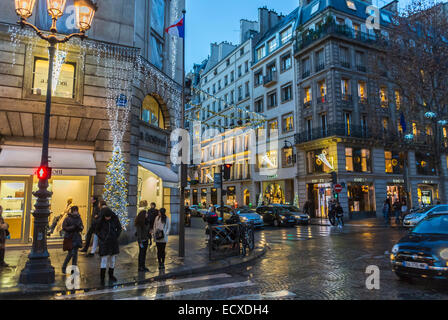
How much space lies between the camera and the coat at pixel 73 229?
25.8 feet

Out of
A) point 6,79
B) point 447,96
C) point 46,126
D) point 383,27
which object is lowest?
point 46,126

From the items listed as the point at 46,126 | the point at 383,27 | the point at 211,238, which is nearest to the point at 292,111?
the point at 383,27

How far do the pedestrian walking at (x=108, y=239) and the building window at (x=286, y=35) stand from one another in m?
33.2

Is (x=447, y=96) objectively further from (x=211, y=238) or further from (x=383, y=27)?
(x=211, y=238)

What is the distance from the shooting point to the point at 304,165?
3161 centimetres

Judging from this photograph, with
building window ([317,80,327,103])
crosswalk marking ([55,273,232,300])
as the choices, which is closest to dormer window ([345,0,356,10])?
building window ([317,80,327,103])

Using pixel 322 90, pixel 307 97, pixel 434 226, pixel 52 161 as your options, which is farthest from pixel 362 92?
pixel 52 161

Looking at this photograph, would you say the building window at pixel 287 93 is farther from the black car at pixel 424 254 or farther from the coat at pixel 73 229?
the coat at pixel 73 229

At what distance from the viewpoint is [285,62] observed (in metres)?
35.8

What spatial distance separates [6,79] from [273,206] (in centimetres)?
1853

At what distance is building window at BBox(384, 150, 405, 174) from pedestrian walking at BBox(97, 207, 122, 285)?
97.8 ft

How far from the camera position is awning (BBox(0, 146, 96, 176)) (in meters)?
11.4

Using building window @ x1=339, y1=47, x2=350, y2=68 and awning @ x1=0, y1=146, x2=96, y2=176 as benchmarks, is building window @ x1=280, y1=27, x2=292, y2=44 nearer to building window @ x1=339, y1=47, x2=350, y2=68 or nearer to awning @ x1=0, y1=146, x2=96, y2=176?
building window @ x1=339, y1=47, x2=350, y2=68

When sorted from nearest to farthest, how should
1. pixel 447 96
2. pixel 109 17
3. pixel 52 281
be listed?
1. pixel 52 281
2. pixel 109 17
3. pixel 447 96
